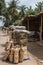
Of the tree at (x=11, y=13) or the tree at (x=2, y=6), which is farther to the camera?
the tree at (x=2, y=6)

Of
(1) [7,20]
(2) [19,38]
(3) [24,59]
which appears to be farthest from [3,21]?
(3) [24,59]

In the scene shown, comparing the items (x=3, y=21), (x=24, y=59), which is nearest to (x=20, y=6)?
(x=3, y=21)

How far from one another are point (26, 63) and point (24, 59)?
560 millimetres

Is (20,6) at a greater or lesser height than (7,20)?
greater

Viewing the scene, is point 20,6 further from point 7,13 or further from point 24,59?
point 24,59

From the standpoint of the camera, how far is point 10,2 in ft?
171

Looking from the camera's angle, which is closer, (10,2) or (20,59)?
(20,59)

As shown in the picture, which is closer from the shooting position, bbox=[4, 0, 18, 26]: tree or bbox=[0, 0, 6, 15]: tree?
bbox=[4, 0, 18, 26]: tree

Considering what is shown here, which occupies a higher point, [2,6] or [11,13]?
[2,6]

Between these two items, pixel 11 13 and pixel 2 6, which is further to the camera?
pixel 2 6

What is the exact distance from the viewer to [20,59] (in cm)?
792

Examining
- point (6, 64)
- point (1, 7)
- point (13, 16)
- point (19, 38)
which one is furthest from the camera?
point (1, 7)

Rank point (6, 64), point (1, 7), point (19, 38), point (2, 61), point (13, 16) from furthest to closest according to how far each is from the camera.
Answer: point (1, 7) < point (13, 16) < point (19, 38) < point (2, 61) < point (6, 64)

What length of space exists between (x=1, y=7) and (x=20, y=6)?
546 cm
